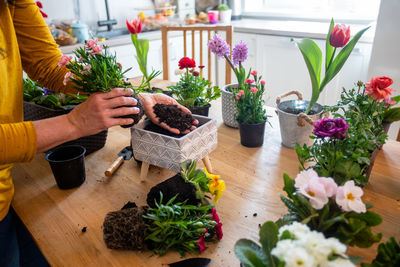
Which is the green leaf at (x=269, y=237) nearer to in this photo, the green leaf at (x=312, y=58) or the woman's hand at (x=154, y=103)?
the woman's hand at (x=154, y=103)

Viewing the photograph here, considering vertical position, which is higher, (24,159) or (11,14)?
(11,14)

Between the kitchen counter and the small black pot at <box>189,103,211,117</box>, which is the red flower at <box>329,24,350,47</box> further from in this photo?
the kitchen counter

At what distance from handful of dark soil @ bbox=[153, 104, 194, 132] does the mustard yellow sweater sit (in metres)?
0.32

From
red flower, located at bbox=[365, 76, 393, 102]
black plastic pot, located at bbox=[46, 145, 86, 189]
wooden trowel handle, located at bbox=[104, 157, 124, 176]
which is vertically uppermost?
red flower, located at bbox=[365, 76, 393, 102]

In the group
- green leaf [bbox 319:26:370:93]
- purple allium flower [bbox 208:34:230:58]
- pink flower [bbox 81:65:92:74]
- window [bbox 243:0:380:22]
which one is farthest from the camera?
window [bbox 243:0:380:22]

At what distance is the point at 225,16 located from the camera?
2918 millimetres

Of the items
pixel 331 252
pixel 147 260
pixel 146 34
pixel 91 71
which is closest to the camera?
pixel 331 252

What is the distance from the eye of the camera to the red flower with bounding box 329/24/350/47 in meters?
0.83

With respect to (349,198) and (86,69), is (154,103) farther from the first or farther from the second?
(349,198)

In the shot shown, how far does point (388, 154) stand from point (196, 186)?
64cm

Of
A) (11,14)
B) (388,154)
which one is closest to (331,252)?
(388,154)

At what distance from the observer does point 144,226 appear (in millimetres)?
638

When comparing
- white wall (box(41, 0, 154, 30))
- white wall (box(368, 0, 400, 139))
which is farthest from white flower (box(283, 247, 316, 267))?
white wall (box(41, 0, 154, 30))

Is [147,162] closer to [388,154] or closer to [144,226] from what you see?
[144,226]
